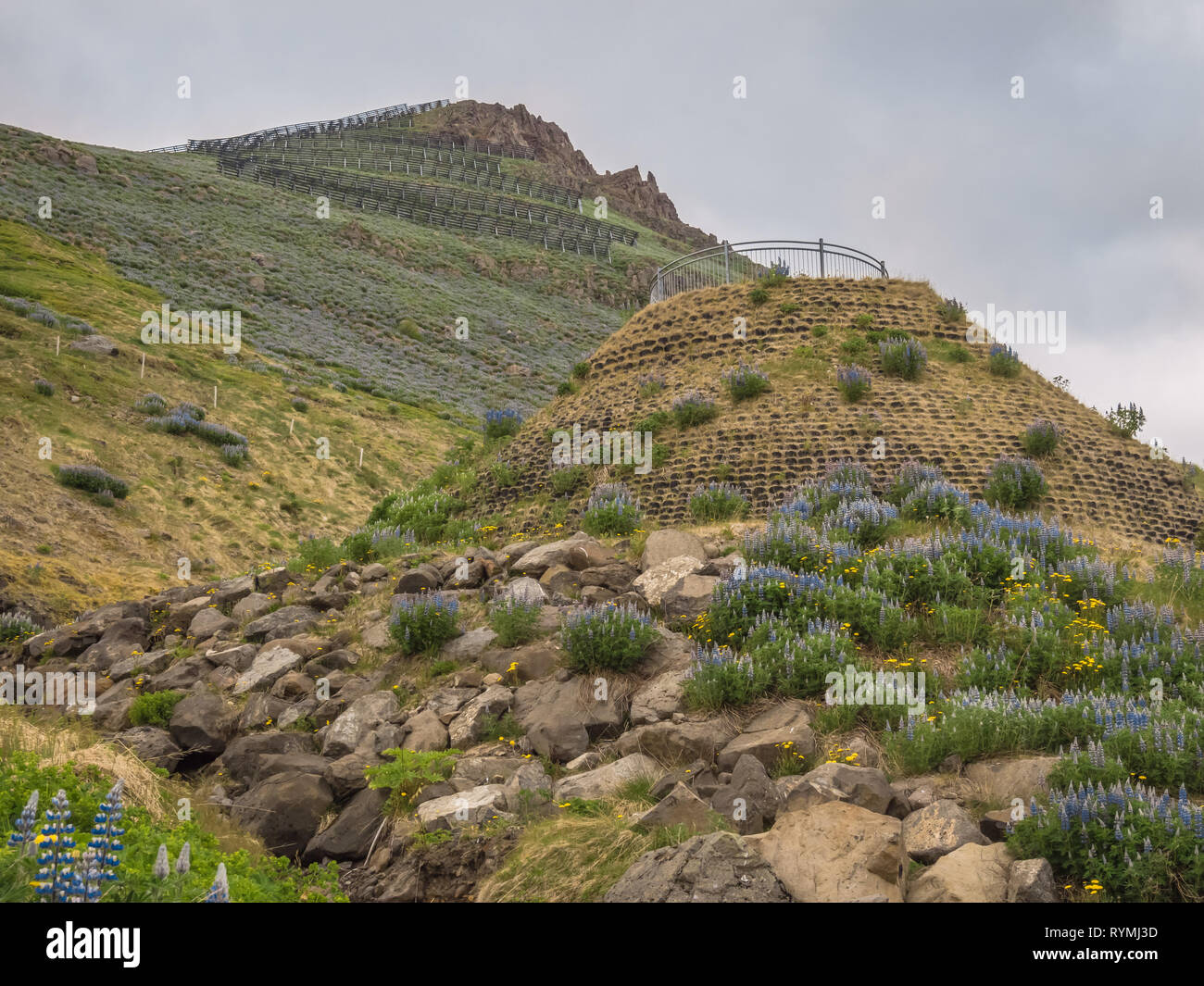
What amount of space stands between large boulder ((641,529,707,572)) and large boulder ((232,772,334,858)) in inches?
205

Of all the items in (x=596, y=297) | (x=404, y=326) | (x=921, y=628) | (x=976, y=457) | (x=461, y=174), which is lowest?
(x=921, y=628)

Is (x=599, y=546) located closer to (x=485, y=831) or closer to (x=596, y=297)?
(x=485, y=831)

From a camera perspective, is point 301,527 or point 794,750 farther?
point 301,527

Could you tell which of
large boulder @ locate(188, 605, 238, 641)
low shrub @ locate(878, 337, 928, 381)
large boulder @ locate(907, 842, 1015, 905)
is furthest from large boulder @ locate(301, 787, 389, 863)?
low shrub @ locate(878, 337, 928, 381)

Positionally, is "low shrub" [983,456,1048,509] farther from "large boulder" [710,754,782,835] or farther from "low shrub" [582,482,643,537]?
"large boulder" [710,754,782,835]

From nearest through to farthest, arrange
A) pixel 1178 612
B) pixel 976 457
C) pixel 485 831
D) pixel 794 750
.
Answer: pixel 485 831, pixel 794 750, pixel 1178 612, pixel 976 457

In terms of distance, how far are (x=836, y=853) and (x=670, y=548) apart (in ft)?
22.1

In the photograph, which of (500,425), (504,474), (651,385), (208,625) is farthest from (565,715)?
(500,425)

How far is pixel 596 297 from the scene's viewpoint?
67.2 m

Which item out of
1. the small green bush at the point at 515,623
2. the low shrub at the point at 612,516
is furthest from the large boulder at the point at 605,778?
the low shrub at the point at 612,516

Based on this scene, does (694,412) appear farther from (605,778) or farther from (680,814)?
(680,814)

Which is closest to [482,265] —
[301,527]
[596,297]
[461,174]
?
[596,297]

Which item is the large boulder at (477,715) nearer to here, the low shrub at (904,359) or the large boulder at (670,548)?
the large boulder at (670,548)
